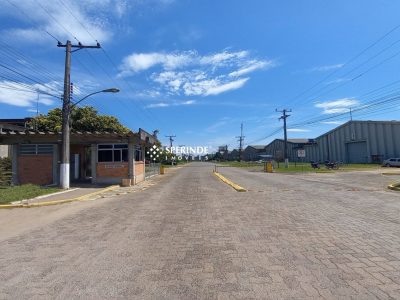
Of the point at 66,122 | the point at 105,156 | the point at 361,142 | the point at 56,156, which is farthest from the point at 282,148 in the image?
the point at 66,122

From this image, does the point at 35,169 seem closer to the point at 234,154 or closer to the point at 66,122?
the point at 66,122

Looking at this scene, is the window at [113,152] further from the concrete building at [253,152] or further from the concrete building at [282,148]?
the concrete building at [253,152]

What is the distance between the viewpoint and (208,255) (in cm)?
700

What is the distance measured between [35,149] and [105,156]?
509cm

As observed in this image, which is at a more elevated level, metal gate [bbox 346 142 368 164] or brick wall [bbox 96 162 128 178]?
metal gate [bbox 346 142 368 164]

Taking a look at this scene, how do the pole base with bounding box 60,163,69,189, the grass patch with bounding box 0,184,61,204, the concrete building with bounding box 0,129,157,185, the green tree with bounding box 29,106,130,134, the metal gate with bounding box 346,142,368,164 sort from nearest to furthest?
the grass patch with bounding box 0,184,61,204, the pole base with bounding box 60,163,69,189, the concrete building with bounding box 0,129,157,185, the green tree with bounding box 29,106,130,134, the metal gate with bounding box 346,142,368,164

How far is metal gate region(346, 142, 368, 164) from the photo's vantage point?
73.8 m

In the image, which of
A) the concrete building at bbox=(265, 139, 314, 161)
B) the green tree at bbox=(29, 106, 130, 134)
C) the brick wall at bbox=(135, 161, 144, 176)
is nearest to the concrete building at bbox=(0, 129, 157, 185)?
the brick wall at bbox=(135, 161, 144, 176)

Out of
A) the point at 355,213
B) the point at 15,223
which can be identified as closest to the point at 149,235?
the point at 15,223

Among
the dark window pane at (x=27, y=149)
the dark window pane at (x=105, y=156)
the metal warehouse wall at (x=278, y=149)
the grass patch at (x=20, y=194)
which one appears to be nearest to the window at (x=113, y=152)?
the dark window pane at (x=105, y=156)

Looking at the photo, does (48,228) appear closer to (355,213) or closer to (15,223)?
(15,223)

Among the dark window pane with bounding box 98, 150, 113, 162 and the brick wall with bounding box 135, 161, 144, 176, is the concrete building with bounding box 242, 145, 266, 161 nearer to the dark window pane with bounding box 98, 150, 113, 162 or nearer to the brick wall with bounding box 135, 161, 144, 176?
the brick wall with bounding box 135, 161, 144, 176

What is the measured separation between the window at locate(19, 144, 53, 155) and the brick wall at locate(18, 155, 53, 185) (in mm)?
298

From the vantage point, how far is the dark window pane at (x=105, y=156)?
1139 inches
